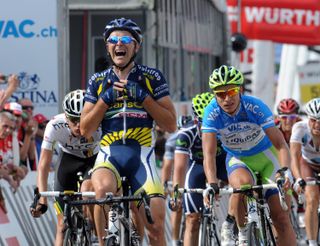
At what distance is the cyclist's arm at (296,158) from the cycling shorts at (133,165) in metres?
4.95

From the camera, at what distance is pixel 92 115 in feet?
32.0

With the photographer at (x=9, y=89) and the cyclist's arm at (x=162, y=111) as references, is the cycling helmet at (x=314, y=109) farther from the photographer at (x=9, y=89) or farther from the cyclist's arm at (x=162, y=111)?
the cyclist's arm at (x=162, y=111)

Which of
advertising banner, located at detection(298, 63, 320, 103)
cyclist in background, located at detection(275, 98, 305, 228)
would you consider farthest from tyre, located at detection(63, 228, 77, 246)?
advertising banner, located at detection(298, 63, 320, 103)

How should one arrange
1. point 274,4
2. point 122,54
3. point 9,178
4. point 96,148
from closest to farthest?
point 122,54, point 96,148, point 9,178, point 274,4

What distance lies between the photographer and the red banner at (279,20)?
84.0ft

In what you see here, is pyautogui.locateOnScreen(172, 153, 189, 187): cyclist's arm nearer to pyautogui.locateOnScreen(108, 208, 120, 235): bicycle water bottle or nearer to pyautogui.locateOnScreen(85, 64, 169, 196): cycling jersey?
pyautogui.locateOnScreen(85, 64, 169, 196): cycling jersey

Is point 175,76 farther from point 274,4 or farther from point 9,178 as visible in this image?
point 9,178

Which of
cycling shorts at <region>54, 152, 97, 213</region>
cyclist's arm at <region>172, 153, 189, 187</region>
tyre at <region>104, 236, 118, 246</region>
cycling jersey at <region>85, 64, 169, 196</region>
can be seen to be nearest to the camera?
tyre at <region>104, 236, 118, 246</region>

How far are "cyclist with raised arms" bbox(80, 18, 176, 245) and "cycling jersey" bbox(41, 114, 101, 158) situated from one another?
5.08ft

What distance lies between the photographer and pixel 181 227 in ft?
52.3

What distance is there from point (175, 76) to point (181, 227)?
10.1 meters

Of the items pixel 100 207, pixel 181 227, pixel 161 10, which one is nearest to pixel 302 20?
pixel 161 10

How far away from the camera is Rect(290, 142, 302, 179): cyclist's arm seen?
1455 centimetres

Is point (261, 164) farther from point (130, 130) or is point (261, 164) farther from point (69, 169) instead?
point (69, 169)
